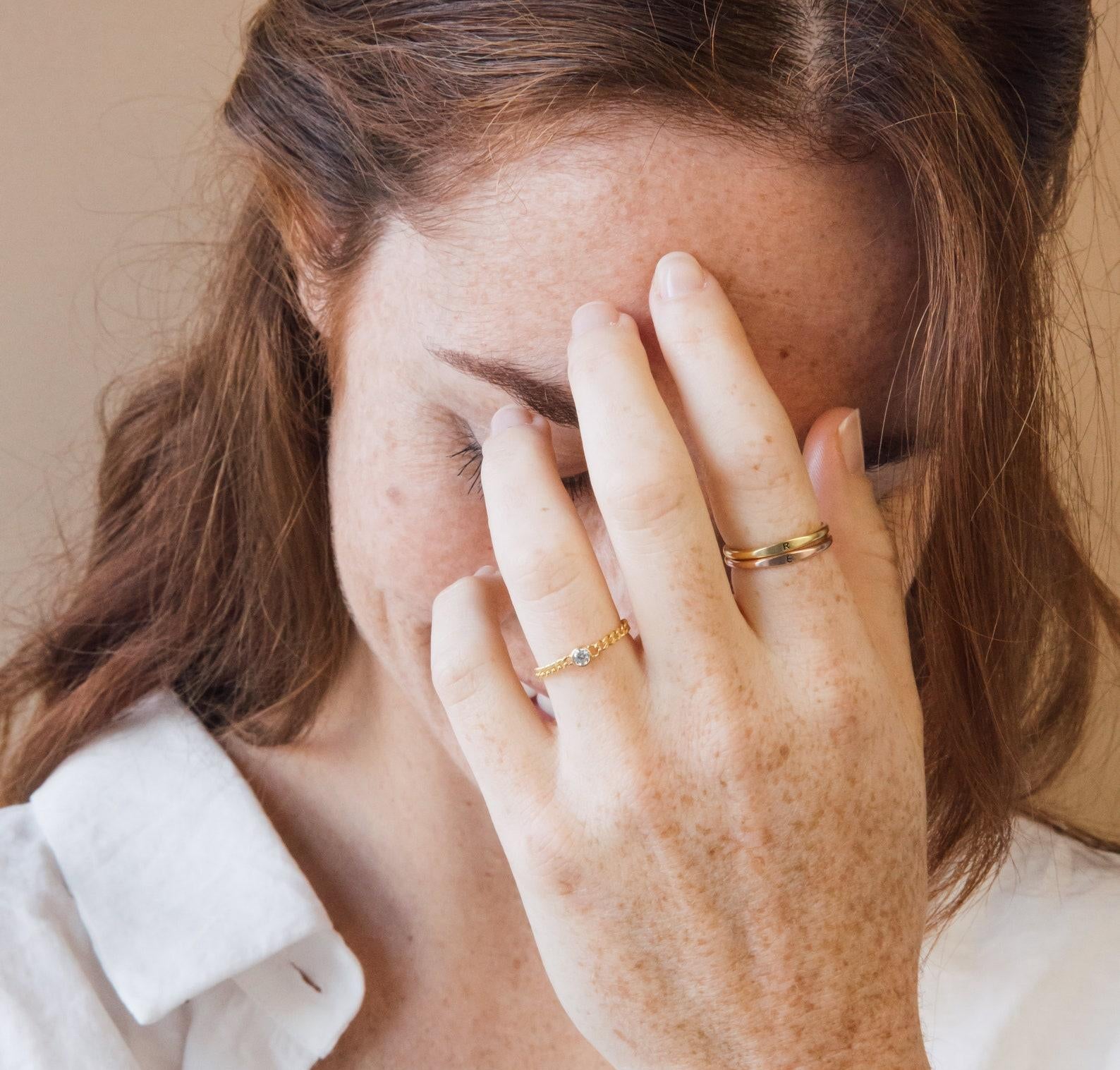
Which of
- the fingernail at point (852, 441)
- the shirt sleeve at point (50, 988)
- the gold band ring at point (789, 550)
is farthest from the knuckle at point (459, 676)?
the shirt sleeve at point (50, 988)

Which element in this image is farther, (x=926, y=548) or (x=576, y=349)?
(x=926, y=548)

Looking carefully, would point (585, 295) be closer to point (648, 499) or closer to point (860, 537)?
point (648, 499)

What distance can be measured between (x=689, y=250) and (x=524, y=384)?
0.51 feet

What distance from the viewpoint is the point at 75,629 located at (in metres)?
1.30

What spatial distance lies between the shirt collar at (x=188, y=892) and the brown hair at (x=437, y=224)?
96 millimetres

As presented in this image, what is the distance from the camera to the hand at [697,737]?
29.6 inches

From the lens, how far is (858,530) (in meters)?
0.87

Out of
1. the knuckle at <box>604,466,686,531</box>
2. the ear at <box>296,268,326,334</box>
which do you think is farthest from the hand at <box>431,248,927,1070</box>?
the ear at <box>296,268,326,334</box>

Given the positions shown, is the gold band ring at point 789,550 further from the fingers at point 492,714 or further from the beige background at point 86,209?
the beige background at point 86,209

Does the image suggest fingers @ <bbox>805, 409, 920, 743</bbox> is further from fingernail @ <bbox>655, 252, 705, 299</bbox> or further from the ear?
the ear

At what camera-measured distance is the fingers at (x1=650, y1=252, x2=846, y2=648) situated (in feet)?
2.45

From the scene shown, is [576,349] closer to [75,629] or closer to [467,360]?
[467,360]

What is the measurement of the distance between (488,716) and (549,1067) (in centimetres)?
57

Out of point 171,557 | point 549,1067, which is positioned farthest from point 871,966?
point 171,557
